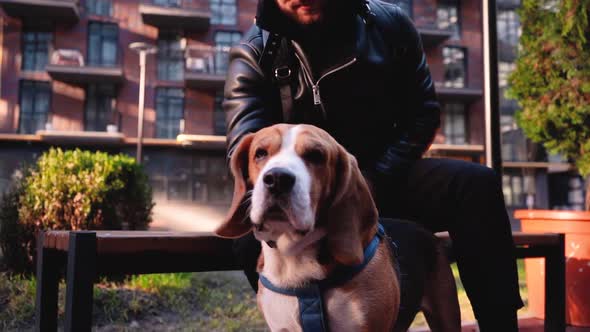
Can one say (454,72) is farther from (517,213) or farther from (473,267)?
(473,267)

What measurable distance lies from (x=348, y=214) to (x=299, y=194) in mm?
265

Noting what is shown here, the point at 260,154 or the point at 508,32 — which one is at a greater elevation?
the point at 508,32

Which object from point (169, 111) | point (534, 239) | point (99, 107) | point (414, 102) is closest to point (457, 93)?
point (169, 111)

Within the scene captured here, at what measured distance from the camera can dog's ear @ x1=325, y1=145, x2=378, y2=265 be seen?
2.01 metres

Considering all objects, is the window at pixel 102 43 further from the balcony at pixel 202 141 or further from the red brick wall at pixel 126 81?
the balcony at pixel 202 141

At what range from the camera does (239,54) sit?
2713mm

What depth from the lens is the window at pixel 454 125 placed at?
2495 cm

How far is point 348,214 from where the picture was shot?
2.08 meters

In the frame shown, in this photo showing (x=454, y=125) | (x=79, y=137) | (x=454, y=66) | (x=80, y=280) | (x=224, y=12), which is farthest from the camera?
(x=454, y=66)

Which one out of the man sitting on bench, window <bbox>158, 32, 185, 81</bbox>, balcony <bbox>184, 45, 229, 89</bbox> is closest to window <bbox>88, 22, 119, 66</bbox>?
window <bbox>158, 32, 185, 81</bbox>

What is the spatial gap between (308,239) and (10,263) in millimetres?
5609

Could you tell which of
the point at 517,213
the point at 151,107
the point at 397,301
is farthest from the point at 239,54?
the point at 151,107

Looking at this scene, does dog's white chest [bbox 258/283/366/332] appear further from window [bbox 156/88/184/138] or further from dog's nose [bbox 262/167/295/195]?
window [bbox 156/88/184/138]

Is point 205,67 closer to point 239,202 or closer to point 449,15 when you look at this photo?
point 449,15
